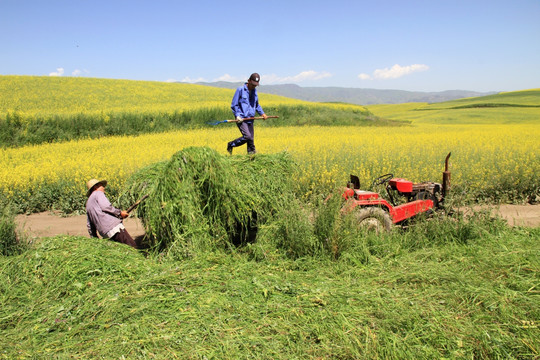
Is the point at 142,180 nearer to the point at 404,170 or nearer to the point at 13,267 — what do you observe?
the point at 13,267

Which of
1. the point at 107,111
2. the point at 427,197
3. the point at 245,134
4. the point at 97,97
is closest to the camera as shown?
the point at 427,197

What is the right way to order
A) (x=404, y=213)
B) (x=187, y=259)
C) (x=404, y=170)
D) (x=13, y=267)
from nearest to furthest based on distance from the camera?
(x=13, y=267) < (x=187, y=259) < (x=404, y=213) < (x=404, y=170)

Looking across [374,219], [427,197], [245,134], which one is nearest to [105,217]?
[245,134]

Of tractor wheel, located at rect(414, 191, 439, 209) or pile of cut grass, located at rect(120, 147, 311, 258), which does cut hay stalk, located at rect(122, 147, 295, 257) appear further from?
tractor wheel, located at rect(414, 191, 439, 209)

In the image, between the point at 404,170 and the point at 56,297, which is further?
the point at 404,170

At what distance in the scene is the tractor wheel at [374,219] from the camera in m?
4.98

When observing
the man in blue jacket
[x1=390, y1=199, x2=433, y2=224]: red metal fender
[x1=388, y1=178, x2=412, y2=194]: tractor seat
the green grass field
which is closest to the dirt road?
the green grass field

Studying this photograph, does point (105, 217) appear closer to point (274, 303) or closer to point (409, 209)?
point (274, 303)

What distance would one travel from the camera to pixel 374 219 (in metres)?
5.09

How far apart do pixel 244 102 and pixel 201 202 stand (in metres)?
3.08

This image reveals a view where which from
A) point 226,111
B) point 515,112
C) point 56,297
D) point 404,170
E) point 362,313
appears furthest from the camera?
point 515,112

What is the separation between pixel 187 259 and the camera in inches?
166

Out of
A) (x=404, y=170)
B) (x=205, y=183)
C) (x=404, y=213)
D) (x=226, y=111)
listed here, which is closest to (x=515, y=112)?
(x=226, y=111)

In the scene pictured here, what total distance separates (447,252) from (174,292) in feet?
10.4
